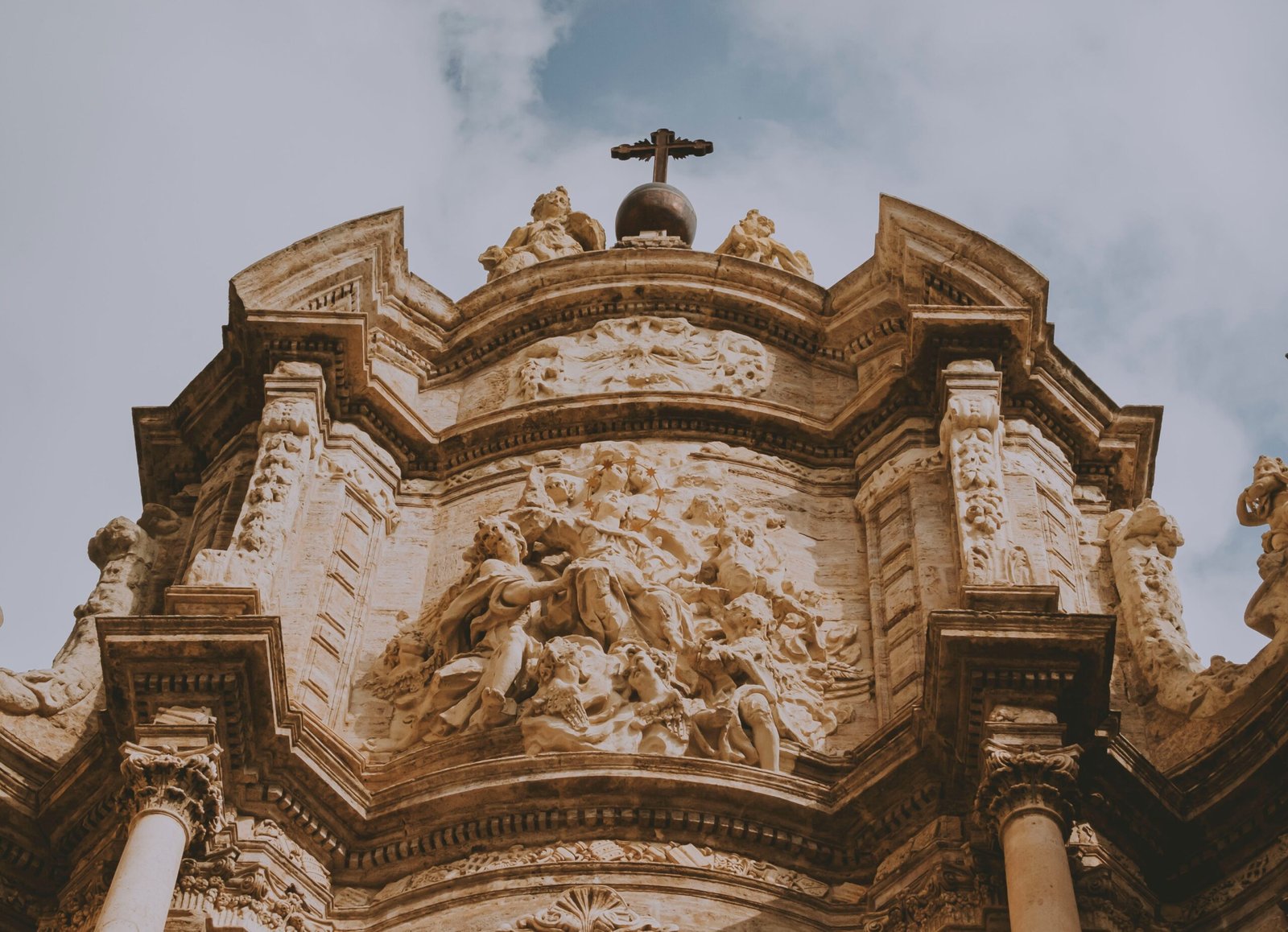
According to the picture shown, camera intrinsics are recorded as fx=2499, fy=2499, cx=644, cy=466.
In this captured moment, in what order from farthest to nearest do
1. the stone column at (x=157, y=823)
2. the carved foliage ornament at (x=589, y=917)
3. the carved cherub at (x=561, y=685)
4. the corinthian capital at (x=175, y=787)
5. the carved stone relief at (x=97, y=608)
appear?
the carved stone relief at (x=97, y=608) < the carved cherub at (x=561, y=685) < the carved foliage ornament at (x=589, y=917) < the corinthian capital at (x=175, y=787) < the stone column at (x=157, y=823)

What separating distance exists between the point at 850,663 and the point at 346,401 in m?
4.33

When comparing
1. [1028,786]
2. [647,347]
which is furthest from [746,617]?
[647,347]

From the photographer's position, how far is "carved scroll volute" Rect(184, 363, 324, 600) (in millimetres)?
15258

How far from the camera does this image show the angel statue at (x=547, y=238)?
20688 millimetres

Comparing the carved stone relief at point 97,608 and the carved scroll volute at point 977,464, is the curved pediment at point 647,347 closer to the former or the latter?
the carved scroll volute at point 977,464

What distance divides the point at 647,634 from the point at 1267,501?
3938mm

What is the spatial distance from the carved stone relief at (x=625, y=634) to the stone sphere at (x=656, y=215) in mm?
5024

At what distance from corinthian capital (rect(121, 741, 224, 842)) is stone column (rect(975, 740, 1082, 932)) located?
4.13 m

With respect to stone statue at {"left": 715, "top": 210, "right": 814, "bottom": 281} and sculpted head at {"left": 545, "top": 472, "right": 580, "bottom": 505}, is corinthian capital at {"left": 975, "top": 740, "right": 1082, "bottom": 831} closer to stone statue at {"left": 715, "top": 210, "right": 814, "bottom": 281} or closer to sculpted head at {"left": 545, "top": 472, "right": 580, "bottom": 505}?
sculpted head at {"left": 545, "top": 472, "right": 580, "bottom": 505}

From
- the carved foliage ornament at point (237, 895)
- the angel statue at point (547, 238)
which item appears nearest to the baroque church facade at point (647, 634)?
the carved foliage ornament at point (237, 895)

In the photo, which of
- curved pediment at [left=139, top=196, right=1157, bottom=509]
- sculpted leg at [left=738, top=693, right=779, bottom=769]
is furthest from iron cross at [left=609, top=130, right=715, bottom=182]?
sculpted leg at [left=738, top=693, right=779, bottom=769]

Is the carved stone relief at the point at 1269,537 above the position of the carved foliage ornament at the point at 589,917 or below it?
above

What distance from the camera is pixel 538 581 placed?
1599 cm

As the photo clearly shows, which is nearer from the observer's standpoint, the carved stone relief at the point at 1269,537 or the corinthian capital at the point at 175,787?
the corinthian capital at the point at 175,787
